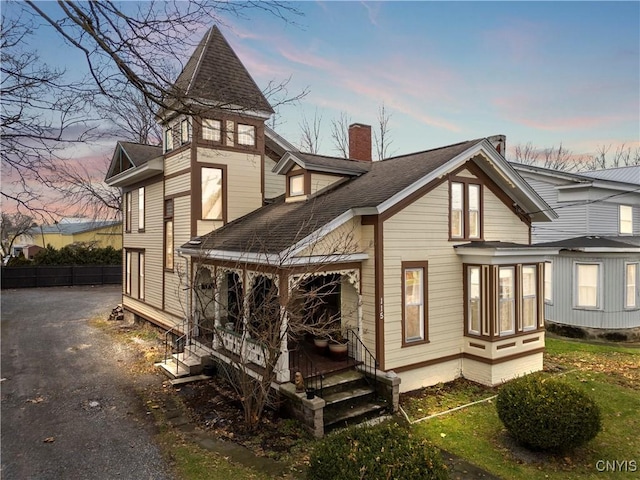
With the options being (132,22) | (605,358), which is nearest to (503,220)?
(605,358)

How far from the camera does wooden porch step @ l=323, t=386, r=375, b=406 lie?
8.66m

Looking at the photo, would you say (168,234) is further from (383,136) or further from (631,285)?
(383,136)

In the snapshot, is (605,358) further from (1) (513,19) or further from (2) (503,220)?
(1) (513,19)

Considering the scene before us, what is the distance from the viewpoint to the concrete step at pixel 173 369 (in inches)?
452

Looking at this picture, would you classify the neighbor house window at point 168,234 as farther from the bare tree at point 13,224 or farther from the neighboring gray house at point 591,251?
the neighboring gray house at point 591,251

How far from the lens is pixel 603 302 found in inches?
661

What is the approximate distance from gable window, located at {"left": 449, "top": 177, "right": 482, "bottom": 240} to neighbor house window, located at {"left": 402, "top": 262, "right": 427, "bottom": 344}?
1645mm

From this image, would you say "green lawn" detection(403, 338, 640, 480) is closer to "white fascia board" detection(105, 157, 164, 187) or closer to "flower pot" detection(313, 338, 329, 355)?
"flower pot" detection(313, 338, 329, 355)

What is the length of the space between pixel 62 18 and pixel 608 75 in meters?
21.1

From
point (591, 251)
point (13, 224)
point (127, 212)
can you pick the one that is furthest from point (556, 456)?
point (13, 224)

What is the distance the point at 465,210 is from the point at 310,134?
27.5m

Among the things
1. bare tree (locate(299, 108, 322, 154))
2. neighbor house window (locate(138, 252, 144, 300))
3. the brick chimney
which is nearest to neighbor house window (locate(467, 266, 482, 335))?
the brick chimney

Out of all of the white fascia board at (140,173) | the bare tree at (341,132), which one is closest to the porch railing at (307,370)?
the white fascia board at (140,173)

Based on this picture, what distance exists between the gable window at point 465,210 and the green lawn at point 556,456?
4228 mm
